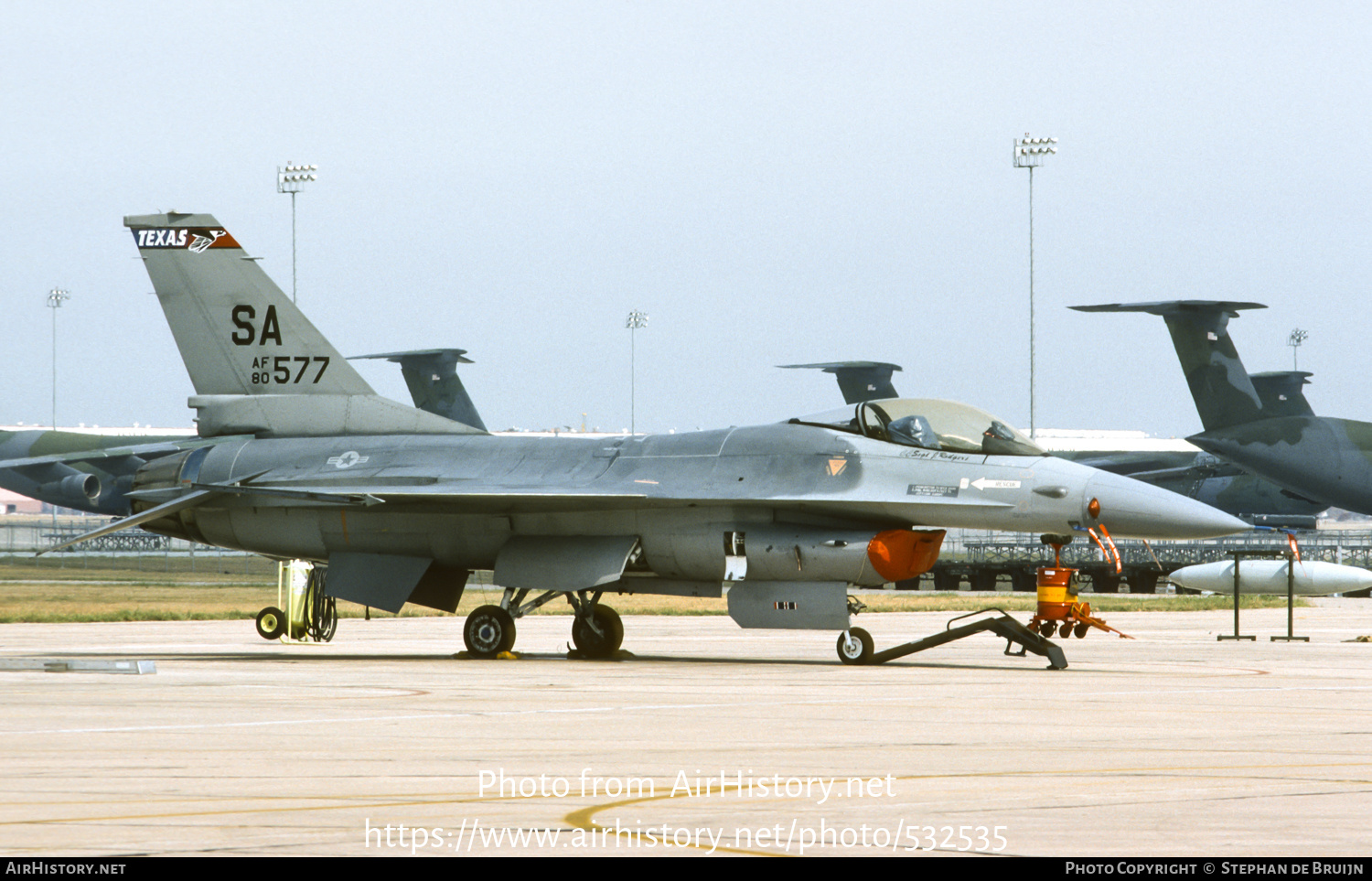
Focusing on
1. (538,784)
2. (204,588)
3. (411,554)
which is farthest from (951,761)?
(204,588)

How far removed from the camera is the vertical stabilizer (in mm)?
20734

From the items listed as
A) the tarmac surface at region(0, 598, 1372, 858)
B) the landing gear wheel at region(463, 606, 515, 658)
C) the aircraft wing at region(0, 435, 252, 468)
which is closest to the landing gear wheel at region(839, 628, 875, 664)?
the tarmac surface at region(0, 598, 1372, 858)

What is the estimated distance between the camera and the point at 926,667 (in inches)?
679

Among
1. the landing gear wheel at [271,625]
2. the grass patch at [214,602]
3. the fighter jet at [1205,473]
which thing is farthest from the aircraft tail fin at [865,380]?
the landing gear wheel at [271,625]

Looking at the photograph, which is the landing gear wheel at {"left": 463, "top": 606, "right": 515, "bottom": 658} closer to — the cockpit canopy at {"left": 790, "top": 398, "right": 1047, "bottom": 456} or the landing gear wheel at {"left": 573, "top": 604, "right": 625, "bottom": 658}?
the landing gear wheel at {"left": 573, "top": 604, "right": 625, "bottom": 658}

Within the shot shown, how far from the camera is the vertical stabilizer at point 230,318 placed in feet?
68.0

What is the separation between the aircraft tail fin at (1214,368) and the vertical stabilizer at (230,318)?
997 inches

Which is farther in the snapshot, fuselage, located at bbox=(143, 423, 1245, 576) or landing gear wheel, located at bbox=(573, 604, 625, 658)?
landing gear wheel, located at bbox=(573, 604, 625, 658)

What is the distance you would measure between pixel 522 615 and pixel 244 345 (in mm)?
5320

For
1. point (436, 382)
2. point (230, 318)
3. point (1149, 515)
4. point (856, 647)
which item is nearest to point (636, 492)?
point (856, 647)

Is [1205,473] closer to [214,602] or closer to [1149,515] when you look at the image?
[214,602]

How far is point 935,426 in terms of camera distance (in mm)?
17469

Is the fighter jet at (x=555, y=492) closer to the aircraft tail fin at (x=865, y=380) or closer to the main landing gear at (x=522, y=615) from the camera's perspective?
the main landing gear at (x=522, y=615)

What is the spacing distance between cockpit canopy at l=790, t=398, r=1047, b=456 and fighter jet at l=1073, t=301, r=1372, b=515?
22891mm
